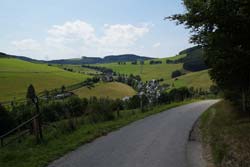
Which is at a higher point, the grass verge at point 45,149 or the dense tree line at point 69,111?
the grass verge at point 45,149

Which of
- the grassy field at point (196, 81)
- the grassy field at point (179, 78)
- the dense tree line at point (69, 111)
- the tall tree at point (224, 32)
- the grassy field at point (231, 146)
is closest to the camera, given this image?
the grassy field at point (231, 146)

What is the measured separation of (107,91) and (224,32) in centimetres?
9292

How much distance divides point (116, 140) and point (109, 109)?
9790mm

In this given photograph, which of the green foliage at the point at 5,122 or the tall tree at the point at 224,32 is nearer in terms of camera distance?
the tall tree at the point at 224,32

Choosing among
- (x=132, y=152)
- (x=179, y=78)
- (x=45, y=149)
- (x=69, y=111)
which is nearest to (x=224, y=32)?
(x=132, y=152)

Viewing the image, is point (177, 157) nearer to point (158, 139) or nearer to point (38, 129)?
point (158, 139)

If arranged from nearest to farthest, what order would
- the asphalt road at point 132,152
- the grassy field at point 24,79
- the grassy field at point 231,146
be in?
the grassy field at point 231,146 < the asphalt road at point 132,152 < the grassy field at point 24,79

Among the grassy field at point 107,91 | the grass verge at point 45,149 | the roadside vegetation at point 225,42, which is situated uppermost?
the roadside vegetation at point 225,42

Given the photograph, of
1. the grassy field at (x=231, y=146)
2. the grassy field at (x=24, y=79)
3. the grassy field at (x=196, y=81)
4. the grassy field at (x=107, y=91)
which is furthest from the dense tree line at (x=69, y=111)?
the grassy field at (x=24, y=79)

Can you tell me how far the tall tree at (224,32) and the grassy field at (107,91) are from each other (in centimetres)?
8289

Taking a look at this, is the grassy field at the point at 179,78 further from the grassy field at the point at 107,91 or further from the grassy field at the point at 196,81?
the grassy field at the point at 107,91

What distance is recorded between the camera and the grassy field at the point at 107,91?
102750 mm

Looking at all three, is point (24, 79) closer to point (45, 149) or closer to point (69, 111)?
Answer: point (69, 111)

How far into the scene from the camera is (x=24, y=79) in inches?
4867
